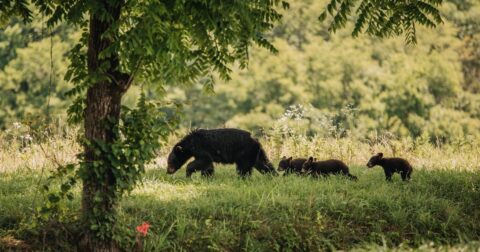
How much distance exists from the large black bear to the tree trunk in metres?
4.76

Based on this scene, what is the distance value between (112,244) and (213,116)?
3446cm

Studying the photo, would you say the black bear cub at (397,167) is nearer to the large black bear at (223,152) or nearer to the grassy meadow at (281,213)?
the grassy meadow at (281,213)

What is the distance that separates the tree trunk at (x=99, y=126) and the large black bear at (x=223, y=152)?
4756 millimetres

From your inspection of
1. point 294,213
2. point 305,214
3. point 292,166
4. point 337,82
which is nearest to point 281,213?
point 294,213

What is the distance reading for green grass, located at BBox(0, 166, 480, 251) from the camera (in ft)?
26.5

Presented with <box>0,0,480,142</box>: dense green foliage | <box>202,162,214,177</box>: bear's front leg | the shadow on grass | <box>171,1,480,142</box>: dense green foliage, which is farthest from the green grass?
<box>171,1,480,142</box>: dense green foliage

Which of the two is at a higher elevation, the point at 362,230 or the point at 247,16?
the point at 247,16

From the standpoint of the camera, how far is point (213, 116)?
137 ft

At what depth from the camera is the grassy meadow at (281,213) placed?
790 cm

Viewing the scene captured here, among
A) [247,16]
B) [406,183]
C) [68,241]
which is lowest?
[68,241]

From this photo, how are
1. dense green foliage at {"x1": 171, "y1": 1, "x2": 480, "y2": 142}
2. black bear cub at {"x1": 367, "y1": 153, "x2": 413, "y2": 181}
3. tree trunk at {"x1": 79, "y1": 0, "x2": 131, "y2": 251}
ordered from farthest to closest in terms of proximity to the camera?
dense green foliage at {"x1": 171, "y1": 1, "x2": 480, "y2": 142}
black bear cub at {"x1": 367, "y1": 153, "x2": 413, "y2": 181}
tree trunk at {"x1": 79, "y1": 0, "x2": 131, "y2": 251}

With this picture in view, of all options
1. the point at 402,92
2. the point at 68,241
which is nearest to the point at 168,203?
the point at 68,241

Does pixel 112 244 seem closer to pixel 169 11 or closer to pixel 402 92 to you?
pixel 169 11

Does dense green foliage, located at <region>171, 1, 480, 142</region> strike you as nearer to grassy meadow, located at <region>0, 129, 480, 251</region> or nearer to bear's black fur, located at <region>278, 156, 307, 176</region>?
bear's black fur, located at <region>278, 156, 307, 176</region>
